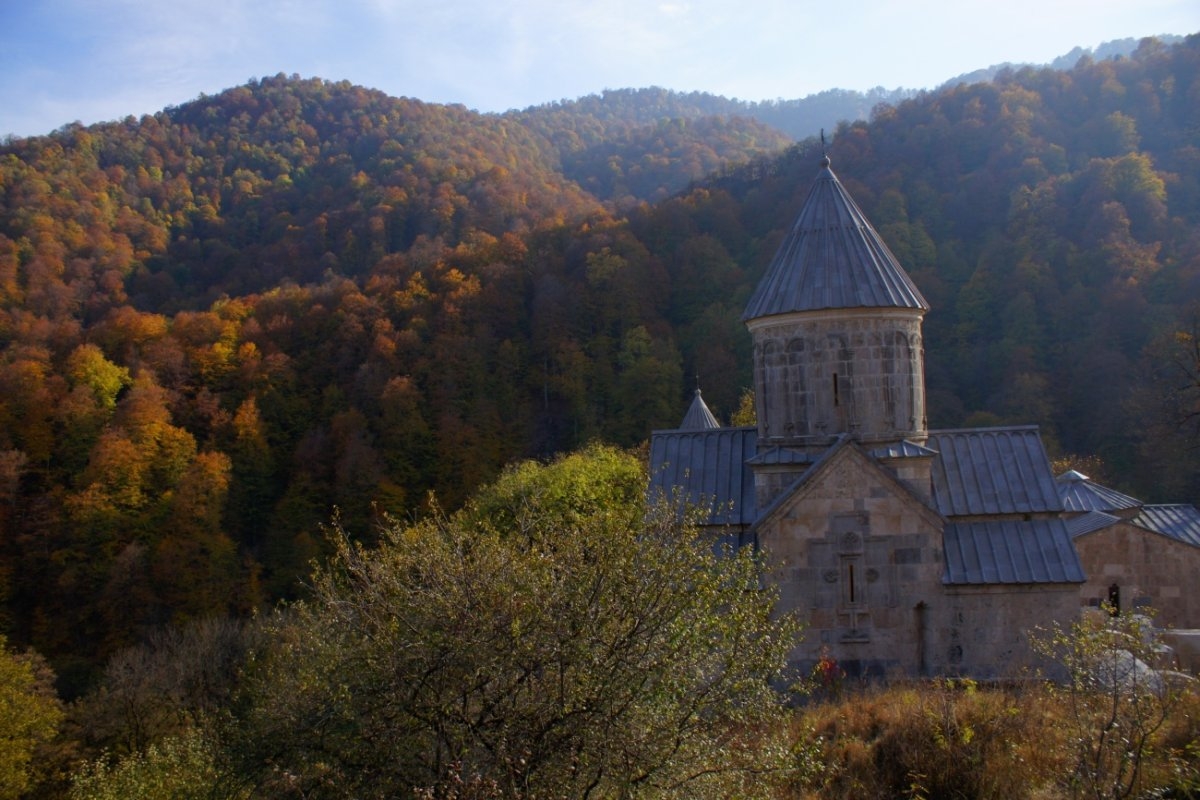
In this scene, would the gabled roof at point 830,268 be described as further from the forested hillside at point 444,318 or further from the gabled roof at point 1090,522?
the forested hillside at point 444,318

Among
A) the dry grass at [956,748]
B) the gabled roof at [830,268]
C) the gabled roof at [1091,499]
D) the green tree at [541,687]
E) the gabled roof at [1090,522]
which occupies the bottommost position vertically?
the dry grass at [956,748]

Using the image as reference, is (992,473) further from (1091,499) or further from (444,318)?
(444,318)

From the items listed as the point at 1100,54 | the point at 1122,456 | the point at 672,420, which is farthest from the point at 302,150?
the point at 1100,54

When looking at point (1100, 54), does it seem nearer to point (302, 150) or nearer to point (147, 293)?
point (302, 150)

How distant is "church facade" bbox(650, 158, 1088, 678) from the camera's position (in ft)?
36.6

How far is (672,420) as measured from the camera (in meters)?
35.2

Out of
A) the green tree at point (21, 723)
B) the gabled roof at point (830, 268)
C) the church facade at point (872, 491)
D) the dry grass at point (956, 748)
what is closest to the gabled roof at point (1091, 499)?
the church facade at point (872, 491)

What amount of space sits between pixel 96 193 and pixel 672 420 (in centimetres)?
3604

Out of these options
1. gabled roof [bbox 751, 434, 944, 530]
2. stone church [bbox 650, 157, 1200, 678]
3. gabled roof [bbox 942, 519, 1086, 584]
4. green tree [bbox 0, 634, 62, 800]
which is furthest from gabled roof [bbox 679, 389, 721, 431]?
green tree [bbox 0, 634, 62, 800]

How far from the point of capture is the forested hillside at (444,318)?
3125 cm

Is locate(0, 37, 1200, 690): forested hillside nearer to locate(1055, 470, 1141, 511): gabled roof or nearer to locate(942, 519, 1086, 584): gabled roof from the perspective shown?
locate(1055, 470, 1141, 511): gabled roof

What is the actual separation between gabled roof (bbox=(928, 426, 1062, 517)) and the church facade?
2cm

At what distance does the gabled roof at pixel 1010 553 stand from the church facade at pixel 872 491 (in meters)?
0.02

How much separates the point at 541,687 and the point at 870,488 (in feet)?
Answer: 21.5
